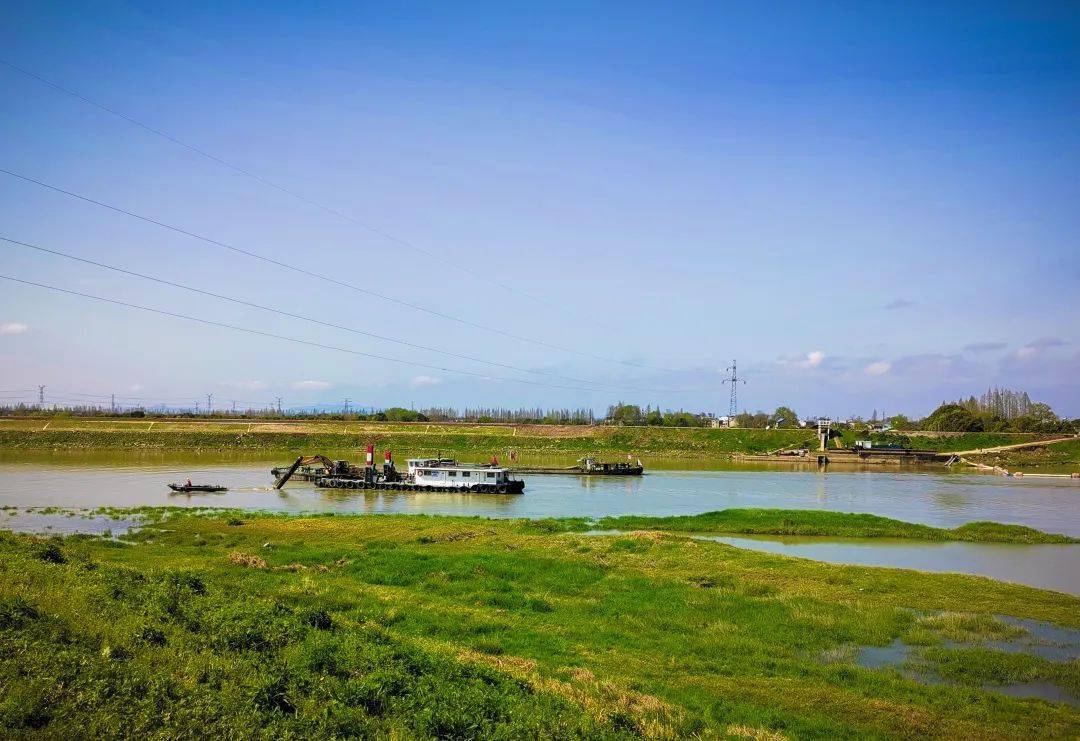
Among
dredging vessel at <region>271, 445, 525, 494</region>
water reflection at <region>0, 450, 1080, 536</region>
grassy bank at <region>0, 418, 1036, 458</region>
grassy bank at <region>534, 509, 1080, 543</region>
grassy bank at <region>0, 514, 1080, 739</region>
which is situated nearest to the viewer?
grassy bank at <region>0, 514, 1080, 739</region>

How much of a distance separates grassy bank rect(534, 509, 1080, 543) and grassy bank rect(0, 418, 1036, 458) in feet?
221

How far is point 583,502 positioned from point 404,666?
44.3 meters

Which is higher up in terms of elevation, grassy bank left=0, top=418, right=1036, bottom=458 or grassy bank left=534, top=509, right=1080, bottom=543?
grassy bank left=0, top=418, right=1036, bottom=458

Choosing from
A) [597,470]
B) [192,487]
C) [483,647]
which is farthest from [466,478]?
[483,647]

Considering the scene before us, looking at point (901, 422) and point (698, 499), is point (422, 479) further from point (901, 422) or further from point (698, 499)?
point (901, 422)

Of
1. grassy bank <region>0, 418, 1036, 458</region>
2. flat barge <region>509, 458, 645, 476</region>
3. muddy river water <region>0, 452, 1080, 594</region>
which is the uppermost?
grassy bank <region>0, 418, 1036, 458</region>

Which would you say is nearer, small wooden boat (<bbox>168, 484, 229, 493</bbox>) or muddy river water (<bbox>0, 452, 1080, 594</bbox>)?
muddy river water (<bbox>0, 452, 1080, 594</bbox>)

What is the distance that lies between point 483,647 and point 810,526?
3082 cm

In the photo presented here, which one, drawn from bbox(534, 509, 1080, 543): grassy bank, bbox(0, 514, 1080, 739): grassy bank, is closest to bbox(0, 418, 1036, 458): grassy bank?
bbox(534, 509, 1080, 543): grassy bank

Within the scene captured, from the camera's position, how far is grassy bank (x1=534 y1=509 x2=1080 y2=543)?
4084cm

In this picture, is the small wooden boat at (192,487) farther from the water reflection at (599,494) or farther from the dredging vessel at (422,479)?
the dredging vessel at (422,479)

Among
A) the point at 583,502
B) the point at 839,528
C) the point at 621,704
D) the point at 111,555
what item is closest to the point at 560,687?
the point at 621,704

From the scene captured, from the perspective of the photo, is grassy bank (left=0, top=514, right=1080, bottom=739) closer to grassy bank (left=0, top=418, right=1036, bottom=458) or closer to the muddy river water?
the muddy river water

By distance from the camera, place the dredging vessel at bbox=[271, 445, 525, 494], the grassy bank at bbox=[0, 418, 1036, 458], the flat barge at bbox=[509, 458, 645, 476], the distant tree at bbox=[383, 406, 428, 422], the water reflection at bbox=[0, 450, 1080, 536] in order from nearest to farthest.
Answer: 1. the water reflection at bbox=[0, 450, 1080, 536]
2. the dredging vessel at bbox=[271, 445, 525, 494]
3. the flat barge at bbox=[509, 458, 645, 476]
4. the grassy bank at bbox=[0, 418, 1036, 458]
5. the distant tree at bbox=[383, 406, 428, 422]
